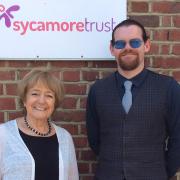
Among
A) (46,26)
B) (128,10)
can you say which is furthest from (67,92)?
(128,10)

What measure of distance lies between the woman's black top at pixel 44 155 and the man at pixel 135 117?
36cm

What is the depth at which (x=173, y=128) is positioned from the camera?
9.90 ft

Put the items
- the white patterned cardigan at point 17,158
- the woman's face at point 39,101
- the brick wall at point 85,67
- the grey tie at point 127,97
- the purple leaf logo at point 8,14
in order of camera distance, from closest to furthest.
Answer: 1. the white patterned cardigan at point 17,158
2. the woman's face at point 39,101
3. the grey tie at point 127,97
4. the purple leaf logo at point 8,14
5. the brick wall at point 85,67

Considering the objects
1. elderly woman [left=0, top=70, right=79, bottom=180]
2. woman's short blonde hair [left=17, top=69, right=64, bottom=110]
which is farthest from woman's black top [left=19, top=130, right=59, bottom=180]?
woman's short blonde hair [left=17, top=69, right=64, bottom=110]

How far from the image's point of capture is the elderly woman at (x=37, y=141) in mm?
2705

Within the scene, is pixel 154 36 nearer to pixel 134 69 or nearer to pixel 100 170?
pixel 134 69

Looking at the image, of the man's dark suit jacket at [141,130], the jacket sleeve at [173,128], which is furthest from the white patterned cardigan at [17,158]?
the jacket sleeve at [173,128]

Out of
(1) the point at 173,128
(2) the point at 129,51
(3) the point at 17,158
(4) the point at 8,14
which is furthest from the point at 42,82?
(1) the point at 173,128

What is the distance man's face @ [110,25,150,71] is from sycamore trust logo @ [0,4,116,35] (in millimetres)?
329

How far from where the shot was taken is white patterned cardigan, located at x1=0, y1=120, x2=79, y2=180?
2.68m

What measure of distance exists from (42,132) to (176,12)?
133cm

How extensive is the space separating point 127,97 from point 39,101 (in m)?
0.56

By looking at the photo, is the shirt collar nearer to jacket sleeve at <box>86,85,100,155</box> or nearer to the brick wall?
jacket sleeve at <box>86,85,100,155</box>

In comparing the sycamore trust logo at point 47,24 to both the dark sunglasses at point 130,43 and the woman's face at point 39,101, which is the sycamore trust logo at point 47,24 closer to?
the dark sunglasses at point 130,43
